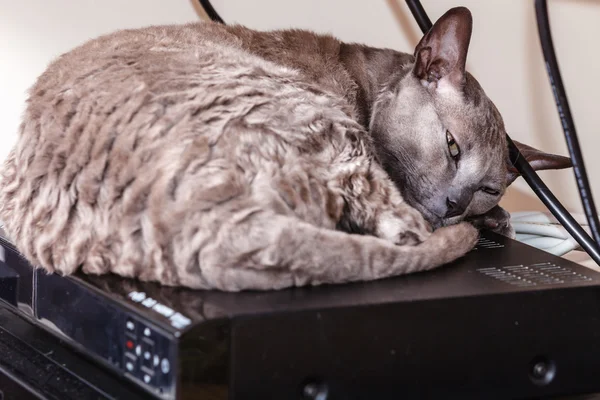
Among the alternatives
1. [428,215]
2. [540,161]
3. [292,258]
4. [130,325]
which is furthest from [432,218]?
[130,325]

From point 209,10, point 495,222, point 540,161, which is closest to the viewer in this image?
point 495,222

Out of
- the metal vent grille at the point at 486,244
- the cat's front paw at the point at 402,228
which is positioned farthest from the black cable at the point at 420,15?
the cat's front paw at the point at 402,228

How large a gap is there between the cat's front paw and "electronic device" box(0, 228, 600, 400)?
0.08 metres

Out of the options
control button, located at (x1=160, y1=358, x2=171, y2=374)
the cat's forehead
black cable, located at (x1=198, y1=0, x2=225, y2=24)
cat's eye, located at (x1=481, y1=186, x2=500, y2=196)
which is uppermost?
black cable, located at (x1=198, y1=0, x2=225, y2=24)

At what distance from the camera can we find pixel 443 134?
156cm

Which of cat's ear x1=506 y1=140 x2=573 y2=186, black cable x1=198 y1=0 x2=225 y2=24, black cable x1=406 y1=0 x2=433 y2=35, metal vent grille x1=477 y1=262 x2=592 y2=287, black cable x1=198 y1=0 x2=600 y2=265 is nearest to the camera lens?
metal vent grille x1=477 y1=262 x2=592 y2=287

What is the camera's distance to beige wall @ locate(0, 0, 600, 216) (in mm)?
2010

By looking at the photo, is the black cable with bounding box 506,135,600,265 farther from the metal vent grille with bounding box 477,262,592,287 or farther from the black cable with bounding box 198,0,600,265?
the metal vent grille with bounding box 477,262,592,287

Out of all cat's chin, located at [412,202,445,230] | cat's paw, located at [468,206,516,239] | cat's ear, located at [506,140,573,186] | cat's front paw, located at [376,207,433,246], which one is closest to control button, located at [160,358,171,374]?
cat's front paw, located at [376,207,433,246]

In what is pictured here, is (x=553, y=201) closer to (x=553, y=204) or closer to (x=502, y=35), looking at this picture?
(x=553, y=204)

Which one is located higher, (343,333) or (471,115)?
(471,115)

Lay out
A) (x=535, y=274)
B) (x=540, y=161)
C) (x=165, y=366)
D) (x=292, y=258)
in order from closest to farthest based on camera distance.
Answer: (x=165, y=366), (x=292, y=258), (x=535, y=274), (x=540, y=161)

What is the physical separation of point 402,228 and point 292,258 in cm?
29

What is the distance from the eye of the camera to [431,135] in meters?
1.56
